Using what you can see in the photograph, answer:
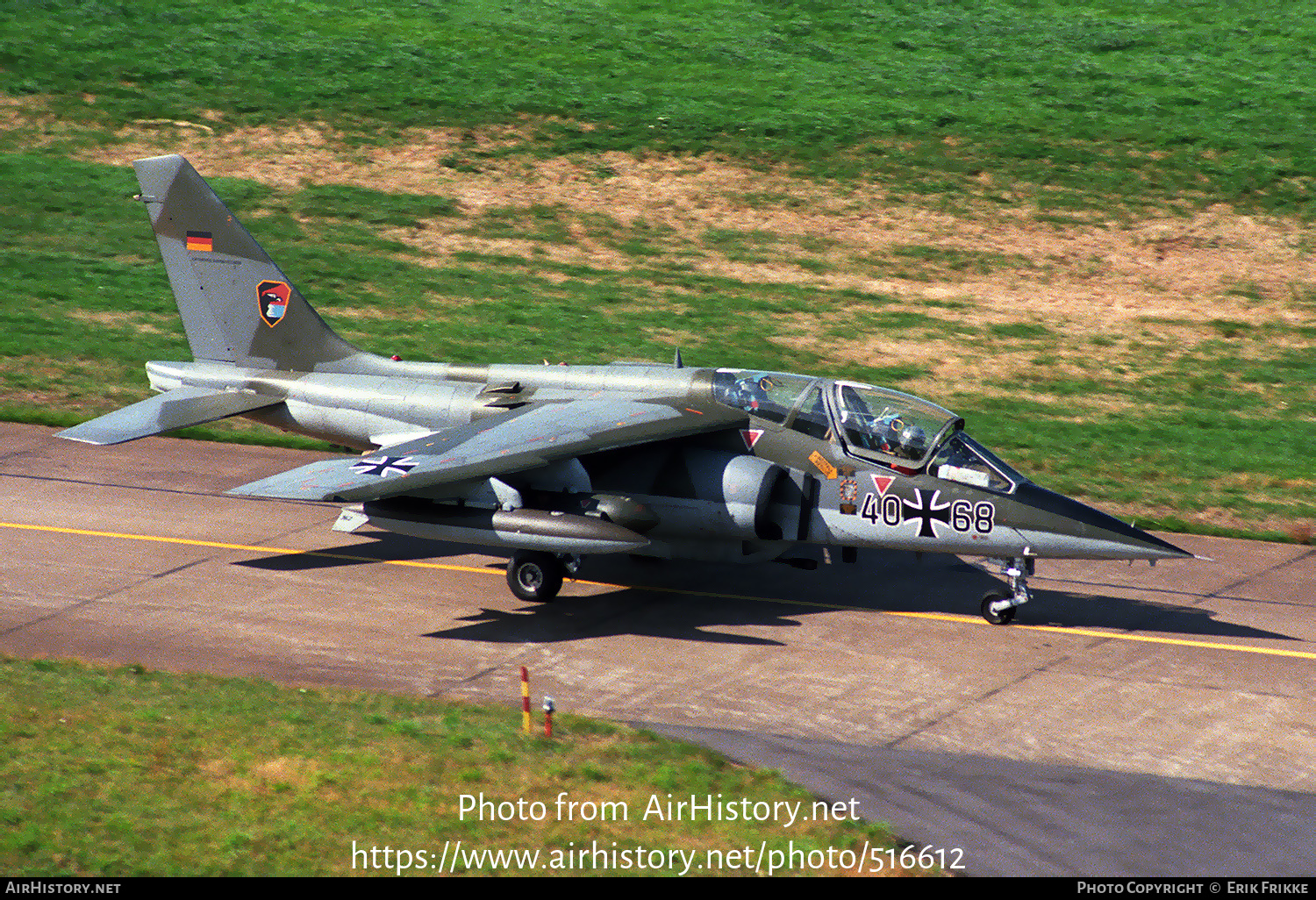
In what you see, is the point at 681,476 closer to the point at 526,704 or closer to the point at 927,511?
the point at 927,511

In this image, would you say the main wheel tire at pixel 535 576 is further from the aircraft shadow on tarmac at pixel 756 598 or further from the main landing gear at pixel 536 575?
the aircraft shadow on tarmac at pixel 756 598

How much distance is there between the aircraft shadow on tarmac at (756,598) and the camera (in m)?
17.8

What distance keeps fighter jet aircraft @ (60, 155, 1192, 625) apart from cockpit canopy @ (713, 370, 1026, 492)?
0.02 metres

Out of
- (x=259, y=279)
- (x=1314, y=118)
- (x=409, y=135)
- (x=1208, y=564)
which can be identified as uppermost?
(x=1314, y=118)

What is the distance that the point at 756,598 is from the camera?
1891 cm

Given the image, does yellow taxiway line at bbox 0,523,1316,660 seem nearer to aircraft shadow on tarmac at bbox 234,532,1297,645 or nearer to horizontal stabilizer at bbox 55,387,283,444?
aircraft shadow on tarmac at bbox 234,532,1297,645

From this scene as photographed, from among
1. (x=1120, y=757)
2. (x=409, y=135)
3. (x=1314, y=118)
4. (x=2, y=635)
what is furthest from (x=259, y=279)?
(x=1314, y=118)

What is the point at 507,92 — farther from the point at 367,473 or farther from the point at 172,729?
the point at 172,729

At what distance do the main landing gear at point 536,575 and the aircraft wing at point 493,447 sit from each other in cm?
148

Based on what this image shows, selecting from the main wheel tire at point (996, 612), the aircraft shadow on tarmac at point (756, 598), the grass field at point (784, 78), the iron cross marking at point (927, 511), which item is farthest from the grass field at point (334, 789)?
the grass field at point (784, 78)

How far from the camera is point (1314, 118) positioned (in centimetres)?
3984

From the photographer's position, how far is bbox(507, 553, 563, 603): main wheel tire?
60.0 ft

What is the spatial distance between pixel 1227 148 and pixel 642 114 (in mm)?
16433

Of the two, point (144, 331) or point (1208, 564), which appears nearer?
point (1208, 564)
